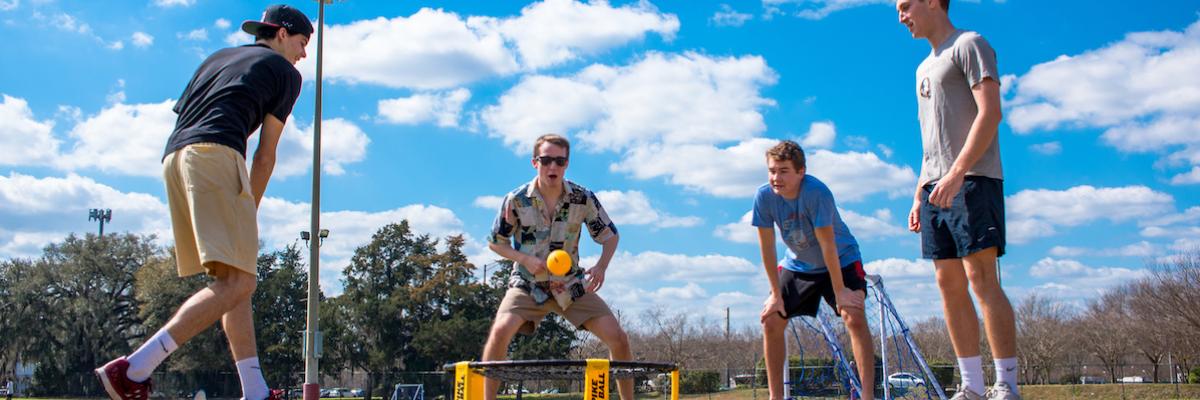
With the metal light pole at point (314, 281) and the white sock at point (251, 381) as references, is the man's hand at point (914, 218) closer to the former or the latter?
the white sock at point (251, 381)

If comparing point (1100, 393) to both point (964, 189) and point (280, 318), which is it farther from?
point (280, 318)

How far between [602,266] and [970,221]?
8.69 feet

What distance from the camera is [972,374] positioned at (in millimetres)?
4809

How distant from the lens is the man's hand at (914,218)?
201 inches

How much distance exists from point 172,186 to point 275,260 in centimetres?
5931

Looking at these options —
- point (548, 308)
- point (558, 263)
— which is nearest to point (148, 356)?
point (558, 263)

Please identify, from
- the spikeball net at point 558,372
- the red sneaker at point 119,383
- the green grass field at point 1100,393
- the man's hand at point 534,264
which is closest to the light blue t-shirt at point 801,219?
the man's hand at point 534,264

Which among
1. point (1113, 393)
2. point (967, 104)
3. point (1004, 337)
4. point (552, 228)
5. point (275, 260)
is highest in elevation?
point (275, 260)

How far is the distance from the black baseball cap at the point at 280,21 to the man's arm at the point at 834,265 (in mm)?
3551

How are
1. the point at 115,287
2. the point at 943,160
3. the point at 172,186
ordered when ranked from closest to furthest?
the point at 172,186 → the point at 943,160 → the point at 115,287

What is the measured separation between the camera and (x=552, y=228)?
6.56 m

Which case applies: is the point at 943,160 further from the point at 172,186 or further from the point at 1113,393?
the point at 1113,393

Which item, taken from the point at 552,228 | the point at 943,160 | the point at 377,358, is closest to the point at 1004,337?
the point at 943,160

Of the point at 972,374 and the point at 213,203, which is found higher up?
the point at 213,203
